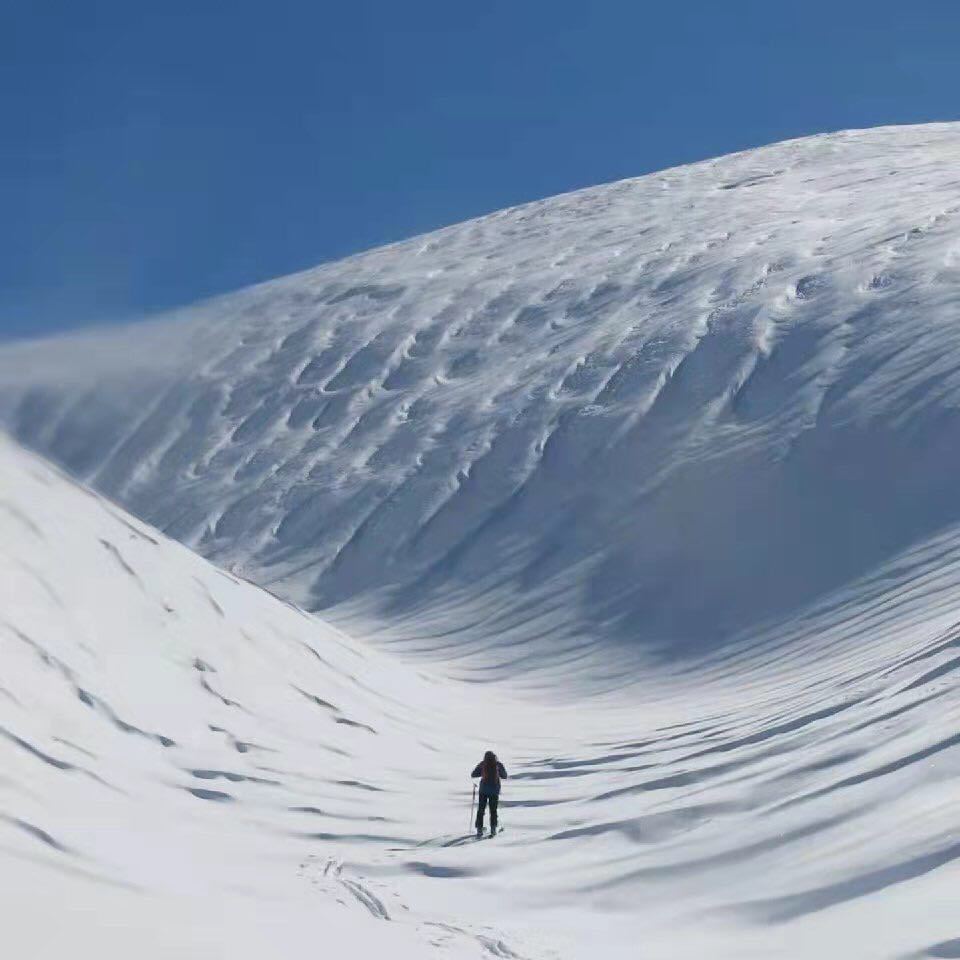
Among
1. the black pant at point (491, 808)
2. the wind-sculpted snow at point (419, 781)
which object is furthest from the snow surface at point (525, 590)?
the black pant at point (491, 808)

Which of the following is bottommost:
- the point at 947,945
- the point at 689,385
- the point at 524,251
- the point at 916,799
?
the point at 947,945

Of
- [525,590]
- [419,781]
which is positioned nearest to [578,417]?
[525,590]

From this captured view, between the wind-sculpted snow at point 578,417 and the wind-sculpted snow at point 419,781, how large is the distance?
2.19 meters

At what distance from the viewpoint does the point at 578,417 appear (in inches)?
1155

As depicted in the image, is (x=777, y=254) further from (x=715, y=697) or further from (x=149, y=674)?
(x=149, y=674)

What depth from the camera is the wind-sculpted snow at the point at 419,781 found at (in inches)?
385

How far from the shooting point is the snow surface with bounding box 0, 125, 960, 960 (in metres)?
10.9

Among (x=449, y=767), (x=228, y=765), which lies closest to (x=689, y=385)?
(x=449, y=767)

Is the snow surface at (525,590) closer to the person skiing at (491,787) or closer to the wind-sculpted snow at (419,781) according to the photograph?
the wind-sculpted snow at (419,781)

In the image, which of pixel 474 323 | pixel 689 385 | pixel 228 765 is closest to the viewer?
pixel 228 765

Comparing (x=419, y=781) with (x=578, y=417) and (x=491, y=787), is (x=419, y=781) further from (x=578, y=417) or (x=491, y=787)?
(x=578, y=417)

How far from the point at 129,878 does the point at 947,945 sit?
16.3 feet

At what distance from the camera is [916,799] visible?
11109mm

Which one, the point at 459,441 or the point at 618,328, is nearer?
the point at 459,441
